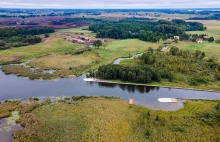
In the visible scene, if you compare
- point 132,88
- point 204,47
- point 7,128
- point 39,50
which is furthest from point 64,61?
point 204,47

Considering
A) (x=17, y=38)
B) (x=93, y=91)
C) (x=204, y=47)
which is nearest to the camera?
(x=93, y=91)

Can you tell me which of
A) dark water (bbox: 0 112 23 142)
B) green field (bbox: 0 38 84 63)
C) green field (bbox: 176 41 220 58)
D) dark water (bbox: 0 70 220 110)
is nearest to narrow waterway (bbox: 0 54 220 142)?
dark water (bbox: 0 70 220 110)

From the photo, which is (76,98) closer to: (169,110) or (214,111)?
(169,110)

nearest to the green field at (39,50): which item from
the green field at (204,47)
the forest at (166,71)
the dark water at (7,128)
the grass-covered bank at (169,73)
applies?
the grass-covered bank at (169,73)

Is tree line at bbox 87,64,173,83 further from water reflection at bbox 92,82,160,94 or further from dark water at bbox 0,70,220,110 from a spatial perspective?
dark water at bbox 0,70,220,110

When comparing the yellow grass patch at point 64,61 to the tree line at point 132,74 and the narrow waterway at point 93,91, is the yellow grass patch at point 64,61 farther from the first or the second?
the tree line at point 132,74

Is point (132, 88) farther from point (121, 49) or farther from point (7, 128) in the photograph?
point (121, 49)

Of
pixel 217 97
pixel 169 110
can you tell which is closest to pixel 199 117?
pixel 169 110

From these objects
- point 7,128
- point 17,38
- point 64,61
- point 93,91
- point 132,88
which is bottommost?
point 7,128
